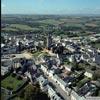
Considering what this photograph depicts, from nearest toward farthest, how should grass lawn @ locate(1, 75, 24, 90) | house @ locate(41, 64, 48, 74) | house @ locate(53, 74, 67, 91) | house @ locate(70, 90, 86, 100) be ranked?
house @ locate(70, 90, 86, 100) → grass lawn @ locate(1, 75, 24, 90) → house @ locate(53, 74, 67, 91) → house @ locate(41, 64, 48, 74)

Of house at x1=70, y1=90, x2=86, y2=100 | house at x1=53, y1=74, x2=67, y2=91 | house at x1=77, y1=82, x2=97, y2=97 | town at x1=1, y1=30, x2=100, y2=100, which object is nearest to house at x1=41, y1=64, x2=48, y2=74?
town at x1=1, y1=30, x2=100, y2=100

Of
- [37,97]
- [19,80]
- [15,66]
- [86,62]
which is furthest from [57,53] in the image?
[37,97]

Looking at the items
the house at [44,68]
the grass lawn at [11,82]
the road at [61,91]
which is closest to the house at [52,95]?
the road at [61,91]

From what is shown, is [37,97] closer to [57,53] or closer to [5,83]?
[5,83]

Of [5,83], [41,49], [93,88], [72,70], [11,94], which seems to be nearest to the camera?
[11,94]

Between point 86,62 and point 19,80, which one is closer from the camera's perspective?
point 19,80

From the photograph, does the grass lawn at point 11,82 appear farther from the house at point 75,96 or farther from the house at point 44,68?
the house at point 44,68

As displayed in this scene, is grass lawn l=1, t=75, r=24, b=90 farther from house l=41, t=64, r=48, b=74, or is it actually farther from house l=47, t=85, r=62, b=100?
house l=41, t=64, r=48, b=74

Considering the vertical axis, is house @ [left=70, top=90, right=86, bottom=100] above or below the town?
above

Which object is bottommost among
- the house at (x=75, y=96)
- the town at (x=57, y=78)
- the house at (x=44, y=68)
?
the house at (x=44, y=68)
